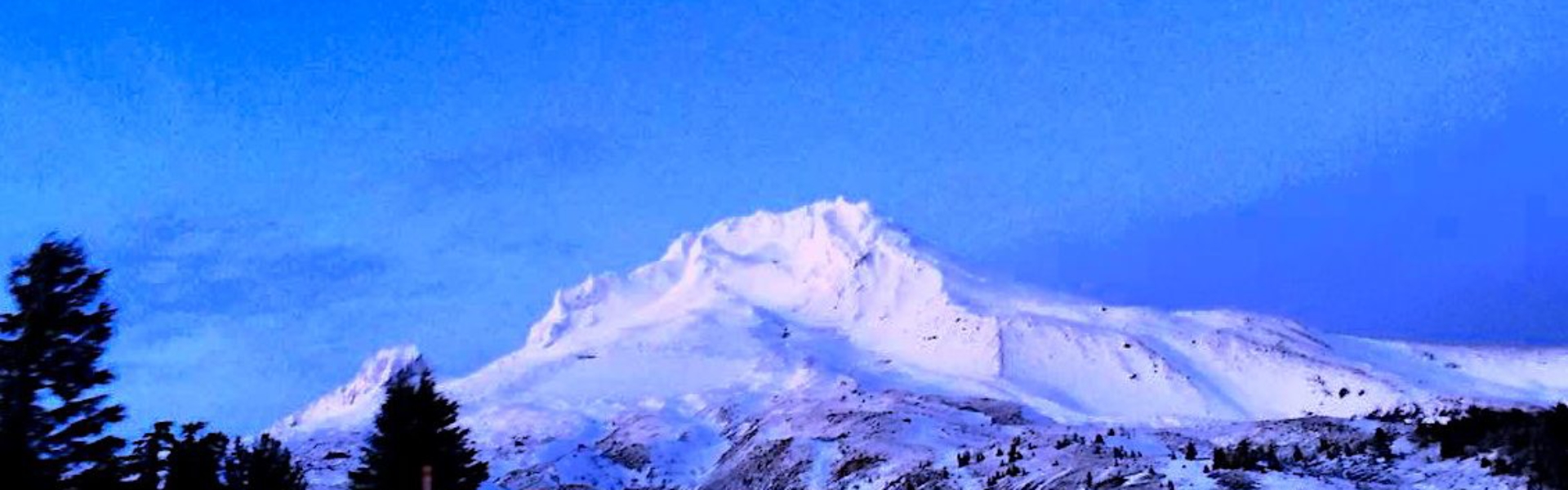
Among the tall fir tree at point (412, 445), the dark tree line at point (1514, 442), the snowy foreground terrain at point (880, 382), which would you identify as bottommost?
the dark tree line at point (1514, 442)

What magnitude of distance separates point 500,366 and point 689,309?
12205 mm

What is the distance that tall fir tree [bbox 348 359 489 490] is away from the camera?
24.0 m

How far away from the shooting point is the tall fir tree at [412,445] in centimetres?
2405

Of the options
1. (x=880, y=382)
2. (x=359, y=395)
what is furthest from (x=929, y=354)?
(x=359, y=395)

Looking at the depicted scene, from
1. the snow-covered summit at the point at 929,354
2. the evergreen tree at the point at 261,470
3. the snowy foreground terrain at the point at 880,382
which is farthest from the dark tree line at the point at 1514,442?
the snow-covered summit at the point at 929,354

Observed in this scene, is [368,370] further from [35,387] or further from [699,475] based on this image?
[35,387]

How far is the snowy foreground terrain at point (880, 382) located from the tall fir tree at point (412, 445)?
34.8 feet

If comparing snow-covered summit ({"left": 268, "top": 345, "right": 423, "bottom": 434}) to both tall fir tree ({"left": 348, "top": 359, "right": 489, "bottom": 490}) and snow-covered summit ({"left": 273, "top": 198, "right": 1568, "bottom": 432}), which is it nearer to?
snow-covered summit ({"left": 273, "top": 198, "right": 1568, "bottom": 432})

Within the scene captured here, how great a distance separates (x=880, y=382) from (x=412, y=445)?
4590 cm

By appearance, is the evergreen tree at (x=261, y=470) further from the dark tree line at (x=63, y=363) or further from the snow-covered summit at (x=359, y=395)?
the snow-covered summit at (x=359, y=395)

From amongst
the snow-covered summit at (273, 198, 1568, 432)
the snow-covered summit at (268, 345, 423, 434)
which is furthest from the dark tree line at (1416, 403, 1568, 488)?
the snow-covered summit at (268, 345, 423, 434)

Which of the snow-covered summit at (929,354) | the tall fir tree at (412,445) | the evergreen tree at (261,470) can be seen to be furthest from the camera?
the snow-covered summit at (929,354)

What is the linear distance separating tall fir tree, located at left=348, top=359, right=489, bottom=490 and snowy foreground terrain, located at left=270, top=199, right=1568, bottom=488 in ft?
34.8

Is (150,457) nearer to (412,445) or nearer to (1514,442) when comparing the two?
(412,445)
